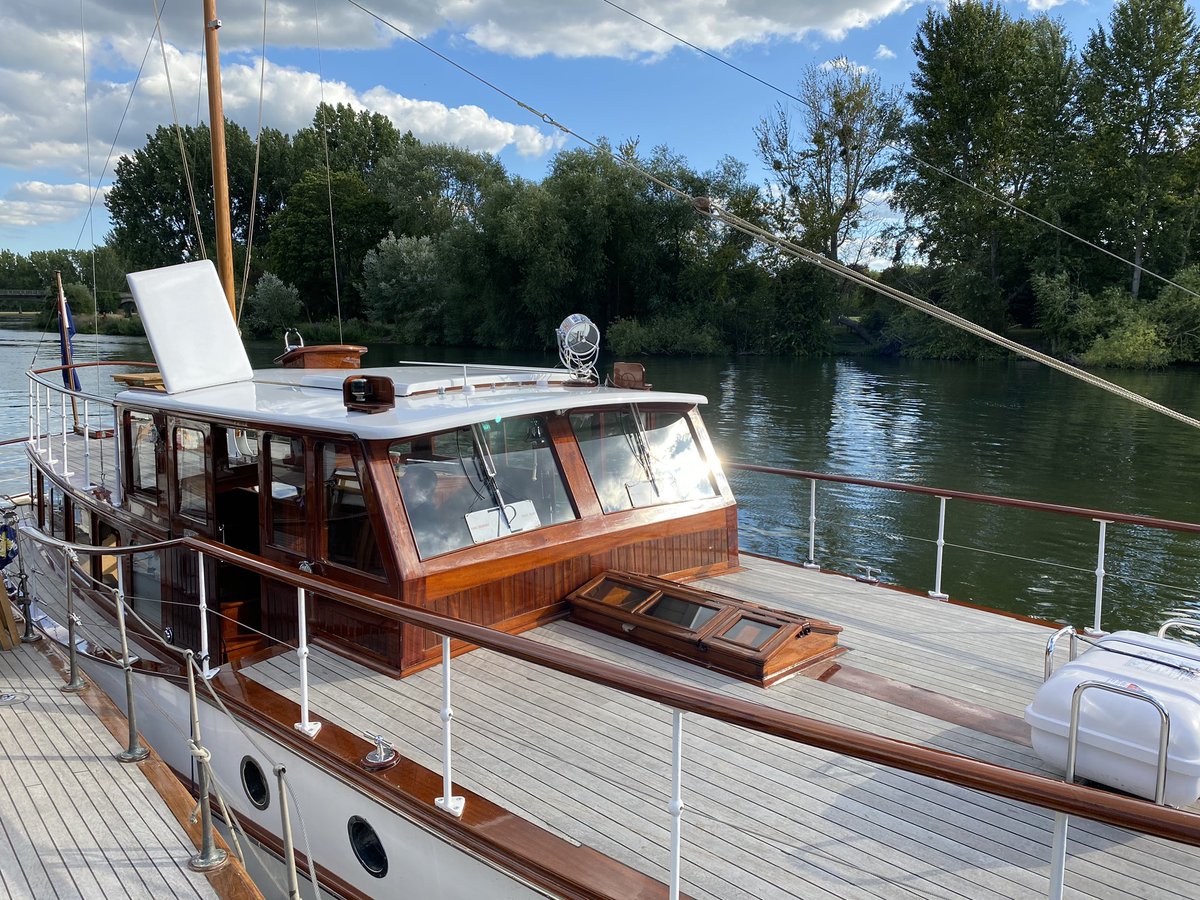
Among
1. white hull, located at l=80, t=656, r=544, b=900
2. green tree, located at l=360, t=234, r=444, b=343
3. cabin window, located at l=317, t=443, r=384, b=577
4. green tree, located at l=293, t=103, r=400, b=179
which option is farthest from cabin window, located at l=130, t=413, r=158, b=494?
green tree, located at l=293, t=103, r=400, b=179

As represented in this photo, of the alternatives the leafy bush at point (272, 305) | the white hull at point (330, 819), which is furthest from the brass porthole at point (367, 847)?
the leafy bush at point (272, 305)

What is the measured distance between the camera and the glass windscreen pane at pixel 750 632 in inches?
202

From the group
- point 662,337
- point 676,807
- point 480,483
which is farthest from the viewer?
point 662,337

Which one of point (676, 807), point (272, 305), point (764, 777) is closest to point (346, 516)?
point (764, 777)

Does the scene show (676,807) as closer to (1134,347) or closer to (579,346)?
(579,346)

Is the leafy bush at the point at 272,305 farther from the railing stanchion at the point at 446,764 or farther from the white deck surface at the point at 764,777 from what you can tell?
the railing stanchion at the point at 446,764

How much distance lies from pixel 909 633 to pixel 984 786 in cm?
387

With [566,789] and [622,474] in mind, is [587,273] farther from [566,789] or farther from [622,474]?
[566,789]

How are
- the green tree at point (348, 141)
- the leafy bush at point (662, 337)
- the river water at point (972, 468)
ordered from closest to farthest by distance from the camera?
the river water at point (972, 468) < the leafy bush at point (662, 337) < the green tree at point (348, 141)

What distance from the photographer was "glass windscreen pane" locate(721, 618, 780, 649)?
512cm

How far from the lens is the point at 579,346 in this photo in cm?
716

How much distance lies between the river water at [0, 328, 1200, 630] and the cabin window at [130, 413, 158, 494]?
6.97 m

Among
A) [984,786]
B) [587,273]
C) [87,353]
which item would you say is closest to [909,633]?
[984,786]

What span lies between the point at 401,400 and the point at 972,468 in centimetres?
1809
